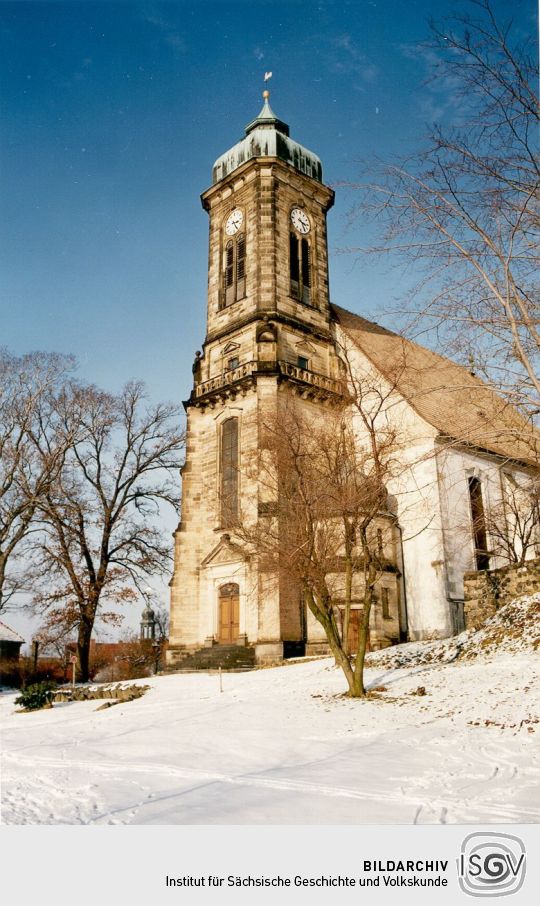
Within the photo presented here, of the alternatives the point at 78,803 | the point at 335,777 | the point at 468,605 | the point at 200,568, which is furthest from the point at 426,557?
the point at 78,803

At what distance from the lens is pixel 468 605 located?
20125mm

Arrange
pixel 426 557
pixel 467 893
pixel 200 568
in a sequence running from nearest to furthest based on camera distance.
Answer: pixel 467 893
pixel 426 557
pixel 200 568

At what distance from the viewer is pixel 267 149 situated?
3372 centimetres

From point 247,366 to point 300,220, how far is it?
382 inches

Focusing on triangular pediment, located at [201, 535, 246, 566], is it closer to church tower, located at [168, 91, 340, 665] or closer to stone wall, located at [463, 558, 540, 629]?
church tower, located at [168, 91, 340, 665]

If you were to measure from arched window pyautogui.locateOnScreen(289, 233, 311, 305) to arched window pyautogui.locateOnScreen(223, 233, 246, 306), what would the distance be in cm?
230

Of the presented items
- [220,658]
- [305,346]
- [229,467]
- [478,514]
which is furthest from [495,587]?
[305,346]

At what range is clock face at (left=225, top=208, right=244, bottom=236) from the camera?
33.9 m

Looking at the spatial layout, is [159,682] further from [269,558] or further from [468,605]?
[468,605]

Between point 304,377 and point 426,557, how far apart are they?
9.17 meters

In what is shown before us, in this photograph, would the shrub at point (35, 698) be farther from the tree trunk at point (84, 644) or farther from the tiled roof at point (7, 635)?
the tiled roof at point (7, 635)

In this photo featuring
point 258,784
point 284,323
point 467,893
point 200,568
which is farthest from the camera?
point 284,323

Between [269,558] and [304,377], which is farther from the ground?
[304,377]

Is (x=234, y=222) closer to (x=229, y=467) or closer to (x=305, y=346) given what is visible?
(x=305, y=346)
